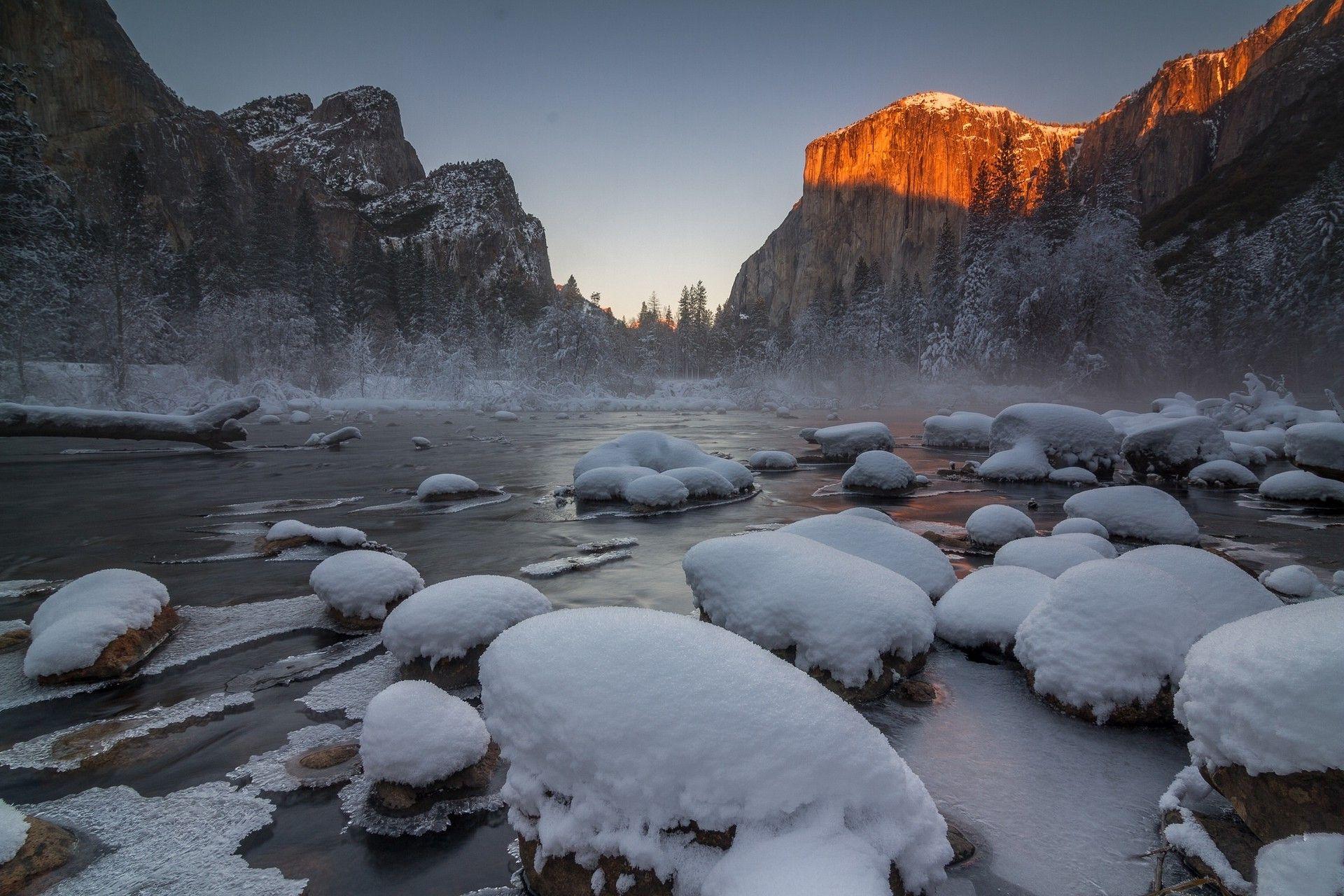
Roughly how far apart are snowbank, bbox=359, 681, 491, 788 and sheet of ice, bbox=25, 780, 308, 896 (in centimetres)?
49

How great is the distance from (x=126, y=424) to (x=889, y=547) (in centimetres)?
1853

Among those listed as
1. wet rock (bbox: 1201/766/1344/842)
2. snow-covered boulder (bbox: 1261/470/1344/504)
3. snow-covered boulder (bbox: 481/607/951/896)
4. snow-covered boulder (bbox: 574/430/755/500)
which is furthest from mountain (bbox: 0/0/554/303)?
snow-covered boulder (bbox: 1261/470/1344/504)

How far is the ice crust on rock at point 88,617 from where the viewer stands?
3.61 m

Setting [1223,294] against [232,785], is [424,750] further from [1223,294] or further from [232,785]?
[1223,294]

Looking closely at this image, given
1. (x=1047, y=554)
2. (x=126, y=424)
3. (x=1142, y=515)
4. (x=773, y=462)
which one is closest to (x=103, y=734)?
(x=1047, y=554)

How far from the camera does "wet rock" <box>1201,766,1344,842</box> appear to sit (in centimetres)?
181

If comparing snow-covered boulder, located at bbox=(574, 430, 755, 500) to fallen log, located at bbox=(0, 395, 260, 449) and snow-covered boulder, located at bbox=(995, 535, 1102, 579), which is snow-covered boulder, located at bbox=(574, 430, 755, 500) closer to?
snow-covered boulder, located at bbox=(995, 535, 1102, 579)

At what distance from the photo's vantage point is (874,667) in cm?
358

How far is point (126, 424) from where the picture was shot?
Answer: 1475cm

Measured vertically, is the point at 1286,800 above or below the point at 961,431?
below

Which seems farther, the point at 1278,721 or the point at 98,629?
the point at 98,629

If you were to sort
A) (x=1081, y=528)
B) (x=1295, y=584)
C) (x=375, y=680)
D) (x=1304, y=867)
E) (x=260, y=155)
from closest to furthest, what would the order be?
(x=1304, y=867)
(x=375, y=680)
(x=1295, y=584)
(x=1081, y=528)
(x=260, y=155)

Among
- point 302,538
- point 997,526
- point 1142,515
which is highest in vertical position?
point 1142,515

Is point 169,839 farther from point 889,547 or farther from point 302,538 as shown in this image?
point 302,538
